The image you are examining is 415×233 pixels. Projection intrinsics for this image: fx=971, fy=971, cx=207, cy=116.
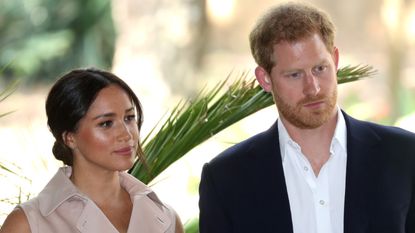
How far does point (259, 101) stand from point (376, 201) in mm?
683

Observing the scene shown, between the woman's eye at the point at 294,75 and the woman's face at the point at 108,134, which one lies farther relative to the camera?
the woman's face at the point at 108,134

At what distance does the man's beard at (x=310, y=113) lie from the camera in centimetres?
279

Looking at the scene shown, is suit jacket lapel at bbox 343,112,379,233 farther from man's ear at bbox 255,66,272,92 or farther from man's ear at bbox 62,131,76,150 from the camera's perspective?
man's ear at bbox 62,131,76,150

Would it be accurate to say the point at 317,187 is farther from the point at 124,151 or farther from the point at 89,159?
the point at 89,159

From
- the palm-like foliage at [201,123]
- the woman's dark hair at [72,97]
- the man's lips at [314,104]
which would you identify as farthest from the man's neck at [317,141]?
the woman's dark hair at [72,97]

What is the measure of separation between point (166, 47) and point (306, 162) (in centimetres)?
865

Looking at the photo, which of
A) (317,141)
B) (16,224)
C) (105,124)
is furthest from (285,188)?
(16,224)

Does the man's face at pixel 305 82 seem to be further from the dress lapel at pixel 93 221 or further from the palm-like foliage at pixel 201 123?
the dress lapel at pixel 93 221

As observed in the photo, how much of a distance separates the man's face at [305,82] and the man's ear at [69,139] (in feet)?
2.13

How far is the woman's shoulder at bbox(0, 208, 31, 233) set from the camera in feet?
9.45

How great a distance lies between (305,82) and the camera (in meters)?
2.82

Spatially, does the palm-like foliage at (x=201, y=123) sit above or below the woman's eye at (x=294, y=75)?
below

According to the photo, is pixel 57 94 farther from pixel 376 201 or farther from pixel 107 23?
pixel 107 23

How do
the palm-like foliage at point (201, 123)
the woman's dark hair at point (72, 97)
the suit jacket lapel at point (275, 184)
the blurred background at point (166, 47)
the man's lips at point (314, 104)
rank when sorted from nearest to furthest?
the man's lips at point (314, 104) < the suit jacket lapel at point (275, 184) < the woman's dark hair at point (72, 97) < the palm-like foliage at point (201, 123) < the blurred background at point (166, 47)
